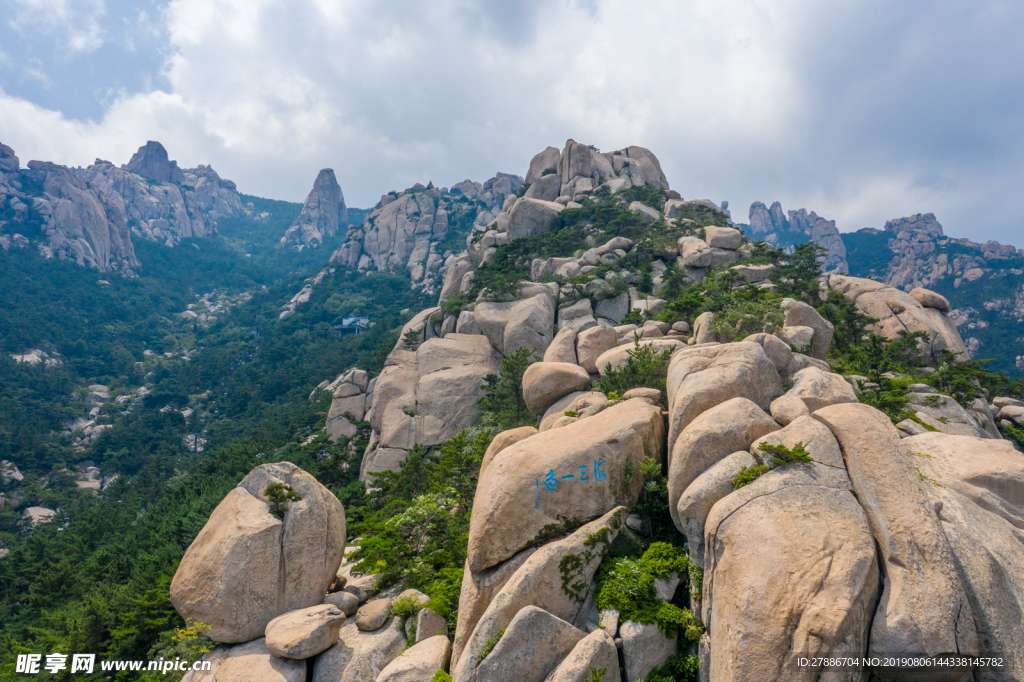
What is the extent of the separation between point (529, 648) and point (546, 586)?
1625mm

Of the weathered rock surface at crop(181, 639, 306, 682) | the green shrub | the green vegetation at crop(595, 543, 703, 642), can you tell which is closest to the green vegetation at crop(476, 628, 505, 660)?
the green vegetation at crop(595, 543, 703, 642)

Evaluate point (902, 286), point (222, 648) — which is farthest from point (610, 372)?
point (902, 286)

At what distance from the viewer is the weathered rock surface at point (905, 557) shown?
26.6ft

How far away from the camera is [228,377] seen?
226ft

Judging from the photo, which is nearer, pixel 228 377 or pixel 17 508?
Answer: pixel 17 508

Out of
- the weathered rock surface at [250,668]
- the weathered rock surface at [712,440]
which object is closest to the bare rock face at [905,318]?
the weathered rock surface at [712,440]

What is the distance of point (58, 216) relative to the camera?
99188 mm

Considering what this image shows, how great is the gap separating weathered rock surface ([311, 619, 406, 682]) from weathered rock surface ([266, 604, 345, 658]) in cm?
33

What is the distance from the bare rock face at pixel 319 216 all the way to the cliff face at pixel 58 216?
57841 mm

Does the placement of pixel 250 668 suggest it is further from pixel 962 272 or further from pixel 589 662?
pixel 962 272

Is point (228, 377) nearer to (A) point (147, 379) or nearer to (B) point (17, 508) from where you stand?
(A) point (147, 379)

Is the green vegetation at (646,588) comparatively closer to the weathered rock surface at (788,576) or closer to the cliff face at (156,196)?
the weathered rock surface at (788,576)

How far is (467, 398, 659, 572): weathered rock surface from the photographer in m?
13.6

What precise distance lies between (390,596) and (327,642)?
270 cm
